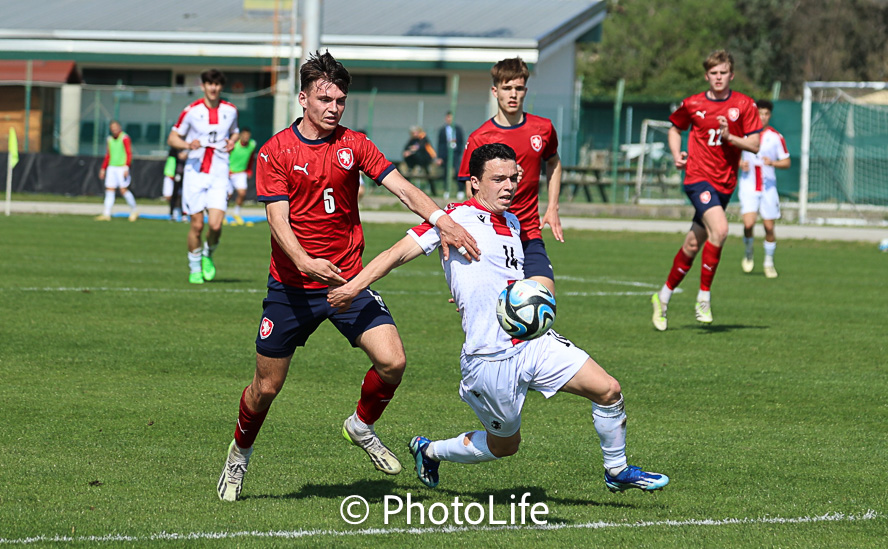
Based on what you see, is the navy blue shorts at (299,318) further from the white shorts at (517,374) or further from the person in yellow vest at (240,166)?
the person in yellow vest at (240,166)

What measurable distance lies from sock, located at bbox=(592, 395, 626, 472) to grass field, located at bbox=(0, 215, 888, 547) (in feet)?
0.83

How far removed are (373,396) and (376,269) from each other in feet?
3.07

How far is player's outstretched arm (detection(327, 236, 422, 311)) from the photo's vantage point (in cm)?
522

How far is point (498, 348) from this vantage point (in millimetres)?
5215

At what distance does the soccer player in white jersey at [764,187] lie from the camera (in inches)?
690

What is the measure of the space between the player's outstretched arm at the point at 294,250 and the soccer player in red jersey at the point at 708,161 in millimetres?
6185

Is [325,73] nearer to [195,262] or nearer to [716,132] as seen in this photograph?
[716,132]

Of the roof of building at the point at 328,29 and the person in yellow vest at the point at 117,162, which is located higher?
the roof of building at the point at 328,29

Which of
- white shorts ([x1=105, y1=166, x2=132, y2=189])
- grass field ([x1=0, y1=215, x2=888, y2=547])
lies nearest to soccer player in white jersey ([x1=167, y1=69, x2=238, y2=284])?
grass field ([x1=0, y1=215, x2=888, y2=547])

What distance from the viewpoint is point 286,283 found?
577cm

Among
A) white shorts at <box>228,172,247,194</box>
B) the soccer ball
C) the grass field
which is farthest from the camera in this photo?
white shorts at <box>228,172,247,194</box>

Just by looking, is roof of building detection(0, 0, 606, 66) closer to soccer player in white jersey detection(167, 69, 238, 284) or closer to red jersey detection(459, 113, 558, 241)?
soccer player in white jersey detection(167, 69, 238, 284)

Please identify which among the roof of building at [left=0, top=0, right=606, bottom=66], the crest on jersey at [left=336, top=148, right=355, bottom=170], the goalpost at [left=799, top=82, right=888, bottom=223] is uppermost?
the roof of building at [left=0, top=0, right=606, bottom=66]

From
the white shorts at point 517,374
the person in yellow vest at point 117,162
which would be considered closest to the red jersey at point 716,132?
the white shorts at point 517,374
